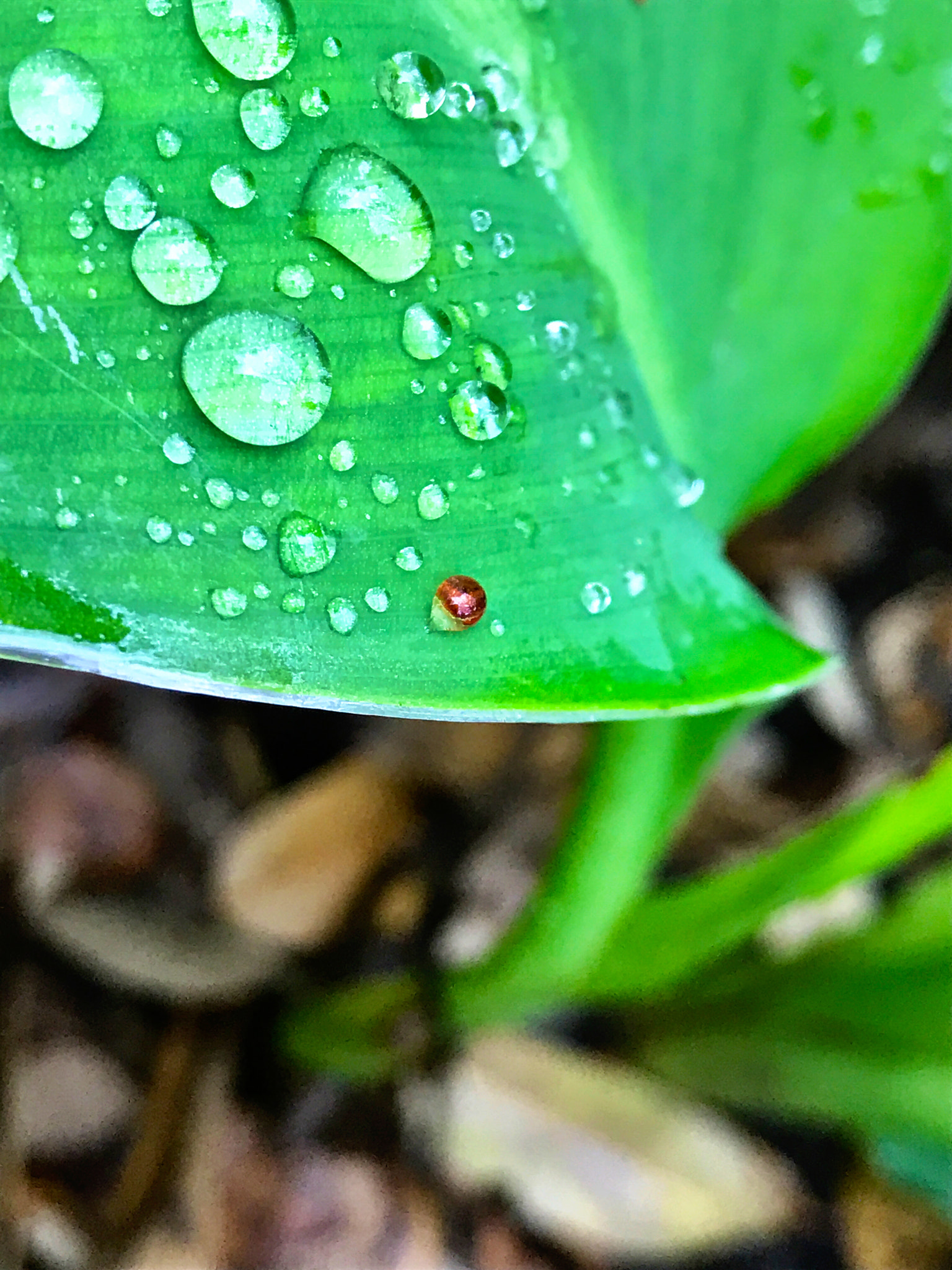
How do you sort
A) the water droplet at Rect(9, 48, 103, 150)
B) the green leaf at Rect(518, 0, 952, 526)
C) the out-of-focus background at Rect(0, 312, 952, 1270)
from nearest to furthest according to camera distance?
1. the water droplet at Rect(9, 48, 103, 150)
2. the green leaf at Rect(518, 0, 952, 526)
3. the out-of-focus background at Rect(0, 312, 952, 1270)

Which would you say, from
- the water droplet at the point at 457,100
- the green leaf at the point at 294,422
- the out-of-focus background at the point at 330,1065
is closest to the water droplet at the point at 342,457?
the green leaf at the point at 294,422

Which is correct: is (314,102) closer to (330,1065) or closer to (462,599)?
(462,599)

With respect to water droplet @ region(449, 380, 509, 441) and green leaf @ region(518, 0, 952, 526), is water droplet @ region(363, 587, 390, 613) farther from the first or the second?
green leaf @ region(518, 0, 952, 526)

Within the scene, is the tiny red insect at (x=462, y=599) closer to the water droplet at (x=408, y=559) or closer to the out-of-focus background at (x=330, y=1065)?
the water droplet at (x=408, y=559)

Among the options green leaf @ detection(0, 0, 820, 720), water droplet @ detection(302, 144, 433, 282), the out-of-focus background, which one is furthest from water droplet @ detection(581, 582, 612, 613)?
the out-of-focus background

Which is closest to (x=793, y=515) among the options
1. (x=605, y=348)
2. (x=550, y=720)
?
(x=605, y=348)

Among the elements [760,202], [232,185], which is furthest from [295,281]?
[760,202]

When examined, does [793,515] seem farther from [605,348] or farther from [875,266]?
[605,348]
